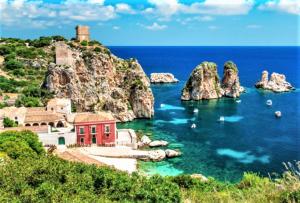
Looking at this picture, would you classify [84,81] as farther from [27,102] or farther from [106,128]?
[106,128]

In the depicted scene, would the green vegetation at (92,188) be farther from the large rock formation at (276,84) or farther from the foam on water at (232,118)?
the large rock formation at (276,84)

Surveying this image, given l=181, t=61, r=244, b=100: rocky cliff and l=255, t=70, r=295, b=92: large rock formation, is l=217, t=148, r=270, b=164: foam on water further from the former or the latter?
l=255, t=70, r=295, b=92: large rock formation

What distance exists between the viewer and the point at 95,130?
41188mm

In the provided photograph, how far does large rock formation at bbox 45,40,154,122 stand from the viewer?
57156mm

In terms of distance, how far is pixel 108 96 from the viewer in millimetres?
59562

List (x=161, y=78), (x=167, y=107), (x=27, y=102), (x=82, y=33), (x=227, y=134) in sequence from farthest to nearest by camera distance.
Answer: (x=161, y=78), (x=82, y=33), (x=167, y=107), (x=27, y=102), (x=227, y=134)

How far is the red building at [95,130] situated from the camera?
4050 centimetres

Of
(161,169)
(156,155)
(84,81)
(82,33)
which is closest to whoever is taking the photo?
(161,169)

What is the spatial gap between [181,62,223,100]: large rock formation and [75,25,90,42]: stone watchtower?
2286 centimetres

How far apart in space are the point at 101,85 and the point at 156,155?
25.8 metres

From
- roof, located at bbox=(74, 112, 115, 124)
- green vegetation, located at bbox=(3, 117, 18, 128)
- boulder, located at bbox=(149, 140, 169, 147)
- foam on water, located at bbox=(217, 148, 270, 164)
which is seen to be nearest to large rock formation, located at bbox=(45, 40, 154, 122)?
boulder, located at bbox=(149, 140, 169, 147)

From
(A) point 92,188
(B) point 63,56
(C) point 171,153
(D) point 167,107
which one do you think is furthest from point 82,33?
(A) point 92,188

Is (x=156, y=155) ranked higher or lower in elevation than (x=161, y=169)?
higher

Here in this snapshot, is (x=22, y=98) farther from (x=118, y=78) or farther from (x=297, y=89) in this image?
(x=297, y=89)
